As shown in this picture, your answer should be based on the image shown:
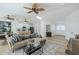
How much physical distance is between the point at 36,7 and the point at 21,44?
2.75 feet

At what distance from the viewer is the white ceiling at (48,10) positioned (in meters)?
2.02

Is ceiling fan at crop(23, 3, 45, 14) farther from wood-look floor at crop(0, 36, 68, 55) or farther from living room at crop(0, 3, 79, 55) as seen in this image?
wood-look floor at crop(0, 36, 68, 55)

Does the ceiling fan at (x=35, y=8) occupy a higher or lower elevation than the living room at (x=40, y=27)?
higher

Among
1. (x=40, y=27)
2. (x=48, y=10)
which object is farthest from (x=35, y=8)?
(x=40, y=27)

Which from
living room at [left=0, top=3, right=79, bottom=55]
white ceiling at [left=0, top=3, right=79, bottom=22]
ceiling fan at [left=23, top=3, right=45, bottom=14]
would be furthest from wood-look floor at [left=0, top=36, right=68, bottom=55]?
ceiling fan at [left=23, top=3, right=45, bottom=14]

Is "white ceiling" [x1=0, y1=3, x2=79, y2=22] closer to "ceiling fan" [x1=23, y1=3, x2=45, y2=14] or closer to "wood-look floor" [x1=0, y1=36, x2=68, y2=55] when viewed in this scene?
"ceiling fan" [x1=23, y1=3, x2=45, y2=14]

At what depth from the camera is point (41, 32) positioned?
210 cm

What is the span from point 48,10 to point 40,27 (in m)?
0.41

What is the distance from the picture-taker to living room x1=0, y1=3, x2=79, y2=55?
2.01m

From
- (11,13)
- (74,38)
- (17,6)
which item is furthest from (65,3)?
(11,13)

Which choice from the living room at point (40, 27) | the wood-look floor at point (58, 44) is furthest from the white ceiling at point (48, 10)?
the wood-look floor at point (58, 44)

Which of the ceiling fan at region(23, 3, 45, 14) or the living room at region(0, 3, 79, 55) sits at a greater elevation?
the ceiling fan at region(23, 3, 45, 14)

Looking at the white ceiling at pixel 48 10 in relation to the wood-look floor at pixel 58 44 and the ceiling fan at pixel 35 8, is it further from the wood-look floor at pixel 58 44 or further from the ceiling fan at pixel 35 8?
the wood-look floor at pixel 58 44
